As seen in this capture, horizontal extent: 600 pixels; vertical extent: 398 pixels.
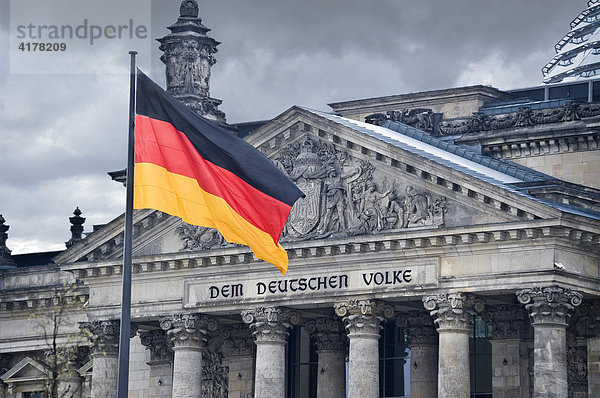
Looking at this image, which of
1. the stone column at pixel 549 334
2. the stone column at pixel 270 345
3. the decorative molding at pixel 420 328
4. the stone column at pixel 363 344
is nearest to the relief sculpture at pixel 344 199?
the stone column at pixel 363 344

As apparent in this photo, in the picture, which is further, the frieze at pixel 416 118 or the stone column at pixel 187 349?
the frieze at pixel 416 118

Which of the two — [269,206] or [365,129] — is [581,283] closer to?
[365,129]

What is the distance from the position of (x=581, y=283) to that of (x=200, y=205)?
67.7ft

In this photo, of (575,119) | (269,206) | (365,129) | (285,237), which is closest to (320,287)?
(285,237)

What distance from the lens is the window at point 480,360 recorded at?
63.6 m

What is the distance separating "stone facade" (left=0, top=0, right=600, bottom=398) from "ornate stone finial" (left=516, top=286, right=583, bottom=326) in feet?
0.24

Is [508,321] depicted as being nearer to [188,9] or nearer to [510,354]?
[510,354]

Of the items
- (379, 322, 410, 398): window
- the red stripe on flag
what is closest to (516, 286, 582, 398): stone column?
(379, 322, 410, 398): window

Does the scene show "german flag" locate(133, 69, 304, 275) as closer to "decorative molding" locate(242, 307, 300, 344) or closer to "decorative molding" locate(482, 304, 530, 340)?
"decorative molding" locate(242, 307, 300, 344)

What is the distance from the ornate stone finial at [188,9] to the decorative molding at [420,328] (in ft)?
65.0

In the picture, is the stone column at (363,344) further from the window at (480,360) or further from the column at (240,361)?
the column at (240,361)

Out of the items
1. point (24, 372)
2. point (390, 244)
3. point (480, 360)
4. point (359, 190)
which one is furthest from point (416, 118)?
point (24, 372)

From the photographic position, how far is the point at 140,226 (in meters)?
65.2

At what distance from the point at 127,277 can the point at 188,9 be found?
4011 cm
